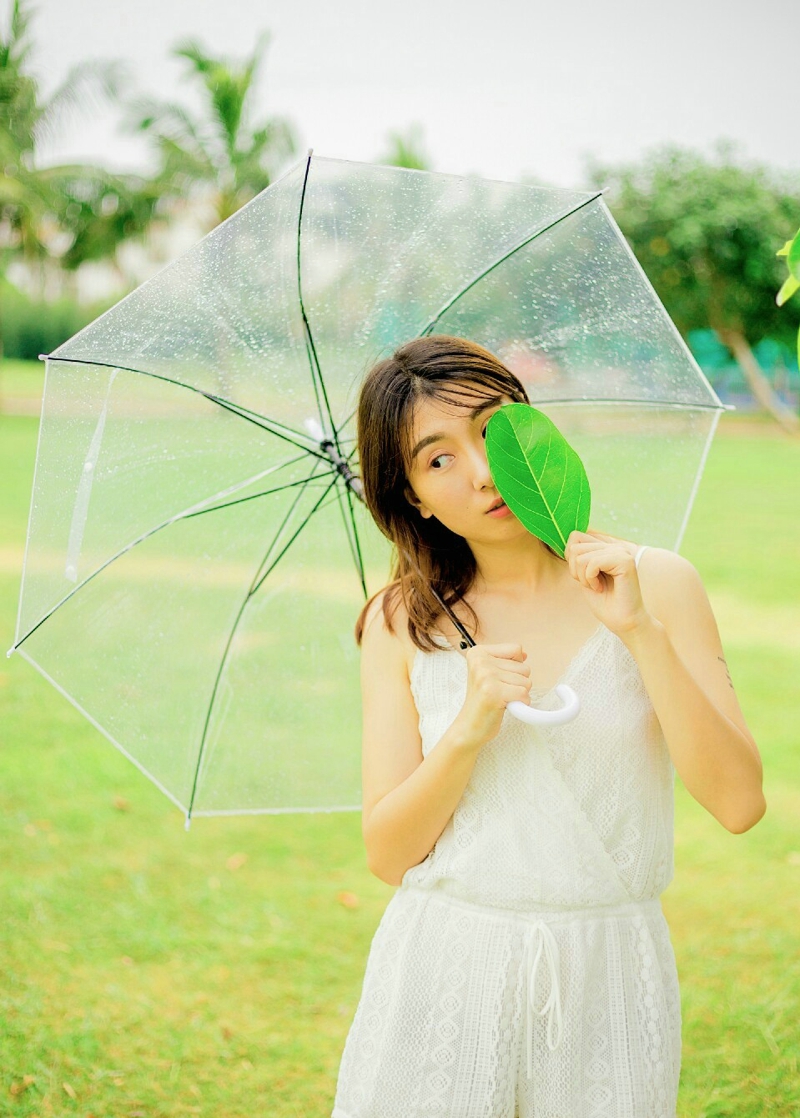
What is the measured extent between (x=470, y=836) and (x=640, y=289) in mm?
1021

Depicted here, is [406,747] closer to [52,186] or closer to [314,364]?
[314,364]

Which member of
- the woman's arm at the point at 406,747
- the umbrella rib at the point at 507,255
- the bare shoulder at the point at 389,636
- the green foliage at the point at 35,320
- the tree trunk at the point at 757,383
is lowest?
the woman's arm at the point at 406,747

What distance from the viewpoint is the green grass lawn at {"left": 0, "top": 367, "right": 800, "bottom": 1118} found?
2961 mm

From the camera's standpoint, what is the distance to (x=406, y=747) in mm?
1681

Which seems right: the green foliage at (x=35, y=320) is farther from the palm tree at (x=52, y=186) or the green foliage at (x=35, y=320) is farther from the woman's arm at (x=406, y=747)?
the woman's arm at (x=406, y=747)

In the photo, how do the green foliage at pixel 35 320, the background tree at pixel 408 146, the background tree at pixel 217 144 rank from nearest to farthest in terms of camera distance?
the background tree at pixel 217 144, the background tree at pixel 408 146, the green foliage at pixel 35 320

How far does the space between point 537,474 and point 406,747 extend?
44 centimetres

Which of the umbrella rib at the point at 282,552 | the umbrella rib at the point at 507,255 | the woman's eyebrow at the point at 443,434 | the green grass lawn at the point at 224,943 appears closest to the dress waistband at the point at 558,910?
the woman's eyebrow at the point at 443,434

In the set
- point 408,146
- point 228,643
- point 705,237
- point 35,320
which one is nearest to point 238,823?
point 228,643

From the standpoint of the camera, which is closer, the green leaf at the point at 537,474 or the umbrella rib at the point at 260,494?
the green leaf at the point at 537,474

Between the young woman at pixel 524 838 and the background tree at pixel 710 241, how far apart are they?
86.3 feet

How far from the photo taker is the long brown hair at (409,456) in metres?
1.67

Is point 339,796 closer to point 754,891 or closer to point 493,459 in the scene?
point 493,459

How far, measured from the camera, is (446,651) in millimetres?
1688
